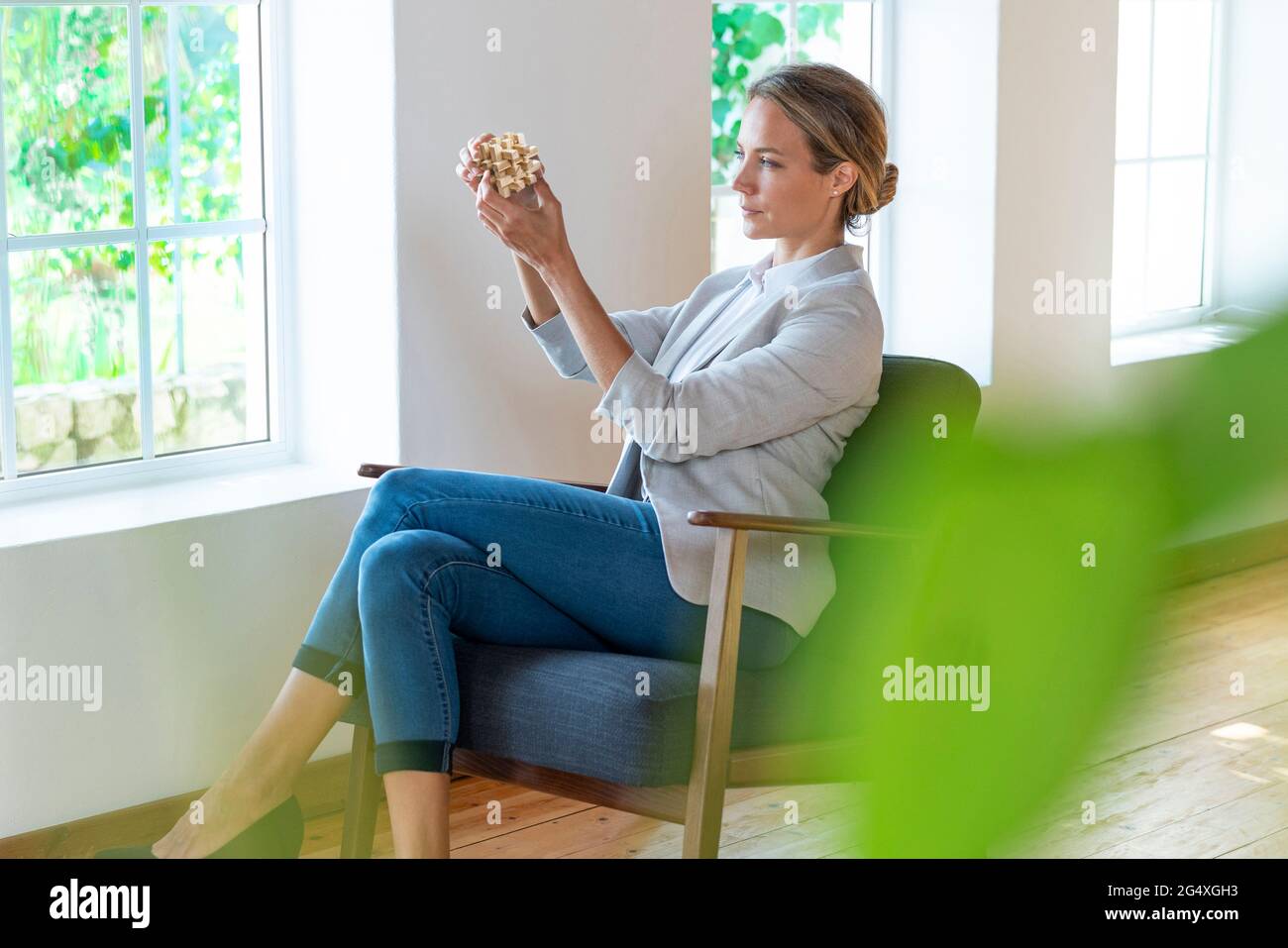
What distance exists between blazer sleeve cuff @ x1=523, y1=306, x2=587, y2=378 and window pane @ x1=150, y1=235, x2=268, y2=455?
24.4 inches

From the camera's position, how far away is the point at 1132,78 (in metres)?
4.43

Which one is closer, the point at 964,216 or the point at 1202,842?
the point at 1202,842

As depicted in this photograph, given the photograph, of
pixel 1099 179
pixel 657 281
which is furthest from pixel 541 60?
pixel 1099 179

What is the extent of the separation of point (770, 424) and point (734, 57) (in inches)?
63.7

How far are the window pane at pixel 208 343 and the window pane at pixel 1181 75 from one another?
108 inches

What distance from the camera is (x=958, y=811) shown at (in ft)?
9.02

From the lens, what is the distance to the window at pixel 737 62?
11.8 feet

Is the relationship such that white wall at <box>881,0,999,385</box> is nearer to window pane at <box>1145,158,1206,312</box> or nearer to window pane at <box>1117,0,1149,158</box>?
window pane at <box>1117,0,1149,158</box>

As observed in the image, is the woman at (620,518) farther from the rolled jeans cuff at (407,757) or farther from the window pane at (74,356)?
the window pane at (74,356)

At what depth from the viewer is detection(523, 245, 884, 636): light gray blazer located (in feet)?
7.23

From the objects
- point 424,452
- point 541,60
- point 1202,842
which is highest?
point 541,60

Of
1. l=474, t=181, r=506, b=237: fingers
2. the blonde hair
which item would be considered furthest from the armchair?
l=474, t=181, r=506, b=237: fingers
